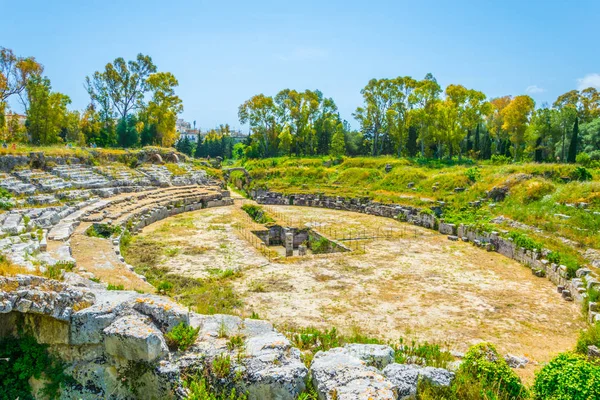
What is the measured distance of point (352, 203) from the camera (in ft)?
94.7

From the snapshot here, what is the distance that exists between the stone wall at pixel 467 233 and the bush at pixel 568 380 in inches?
205

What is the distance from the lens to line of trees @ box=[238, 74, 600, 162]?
39.2 meters

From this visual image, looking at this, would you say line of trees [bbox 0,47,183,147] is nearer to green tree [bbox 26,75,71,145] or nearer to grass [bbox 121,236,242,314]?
green tree [bbox 26,75,71,145]

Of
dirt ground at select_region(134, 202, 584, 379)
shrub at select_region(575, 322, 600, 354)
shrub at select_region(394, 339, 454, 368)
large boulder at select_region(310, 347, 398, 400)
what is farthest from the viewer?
dirt ground at select_region(134, 202, 584, 379)

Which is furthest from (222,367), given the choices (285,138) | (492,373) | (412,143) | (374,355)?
(412,143)

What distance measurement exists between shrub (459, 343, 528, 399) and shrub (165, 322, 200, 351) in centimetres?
432

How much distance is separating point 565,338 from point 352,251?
27.9 feet

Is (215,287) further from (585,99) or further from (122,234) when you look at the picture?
(585,99)

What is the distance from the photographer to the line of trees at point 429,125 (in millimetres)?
39188

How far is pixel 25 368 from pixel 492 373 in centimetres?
723

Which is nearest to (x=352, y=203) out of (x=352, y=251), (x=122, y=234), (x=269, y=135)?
(x=352, y=251)

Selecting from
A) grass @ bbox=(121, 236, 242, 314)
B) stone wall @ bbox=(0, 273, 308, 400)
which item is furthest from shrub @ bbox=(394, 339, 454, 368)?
grass @ bbox=(121, 236, 242, 314)

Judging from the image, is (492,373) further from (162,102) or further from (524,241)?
(162,102)

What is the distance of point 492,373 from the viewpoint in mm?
6258
